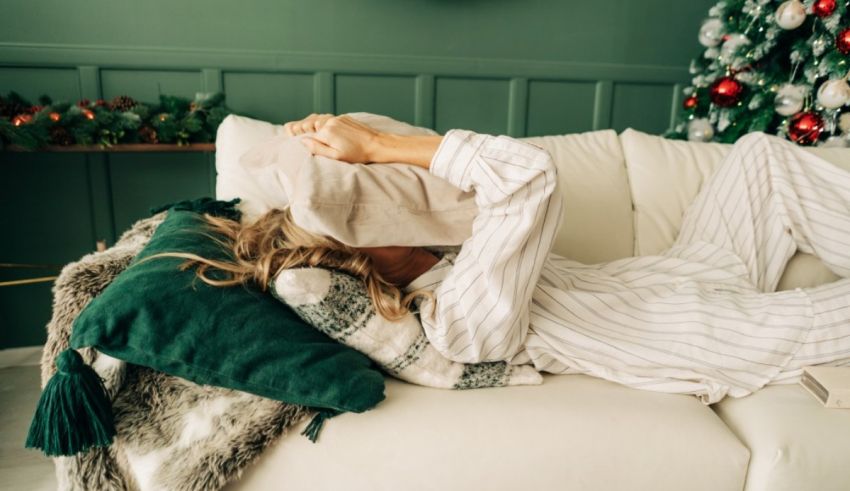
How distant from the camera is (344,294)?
961mm

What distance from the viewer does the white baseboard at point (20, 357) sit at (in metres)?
2.01

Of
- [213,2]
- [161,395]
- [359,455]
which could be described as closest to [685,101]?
[213,2]

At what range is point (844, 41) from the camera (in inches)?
73.2

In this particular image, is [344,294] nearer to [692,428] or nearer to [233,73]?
[692,428]

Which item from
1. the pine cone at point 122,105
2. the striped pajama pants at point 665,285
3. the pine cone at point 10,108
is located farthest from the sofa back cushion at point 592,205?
the pine cone at point 10,108

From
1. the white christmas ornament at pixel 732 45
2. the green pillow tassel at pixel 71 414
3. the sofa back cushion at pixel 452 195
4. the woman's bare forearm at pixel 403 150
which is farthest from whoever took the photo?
the white christmas ornament at pixel 732 45

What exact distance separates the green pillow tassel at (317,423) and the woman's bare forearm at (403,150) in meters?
0.45

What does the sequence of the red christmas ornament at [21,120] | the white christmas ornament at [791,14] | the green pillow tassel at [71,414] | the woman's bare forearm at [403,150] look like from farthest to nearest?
the white christmas ornament at [791,14] → the red christmas ornament at [21,120] → the woman's bare forearm at [403,150] → the green pillow tassel at [71,414]

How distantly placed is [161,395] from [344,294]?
35cm

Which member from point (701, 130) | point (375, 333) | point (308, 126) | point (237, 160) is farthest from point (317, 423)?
point (701, 130)

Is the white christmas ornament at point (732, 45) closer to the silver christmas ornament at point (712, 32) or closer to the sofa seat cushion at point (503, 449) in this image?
the silver christmas ornament at point (712, 32)

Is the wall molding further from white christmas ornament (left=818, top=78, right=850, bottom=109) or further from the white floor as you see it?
the white floor

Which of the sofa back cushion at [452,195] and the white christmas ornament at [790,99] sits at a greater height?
the white christmas ornament at [790,99]

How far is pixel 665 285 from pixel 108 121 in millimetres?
1617
